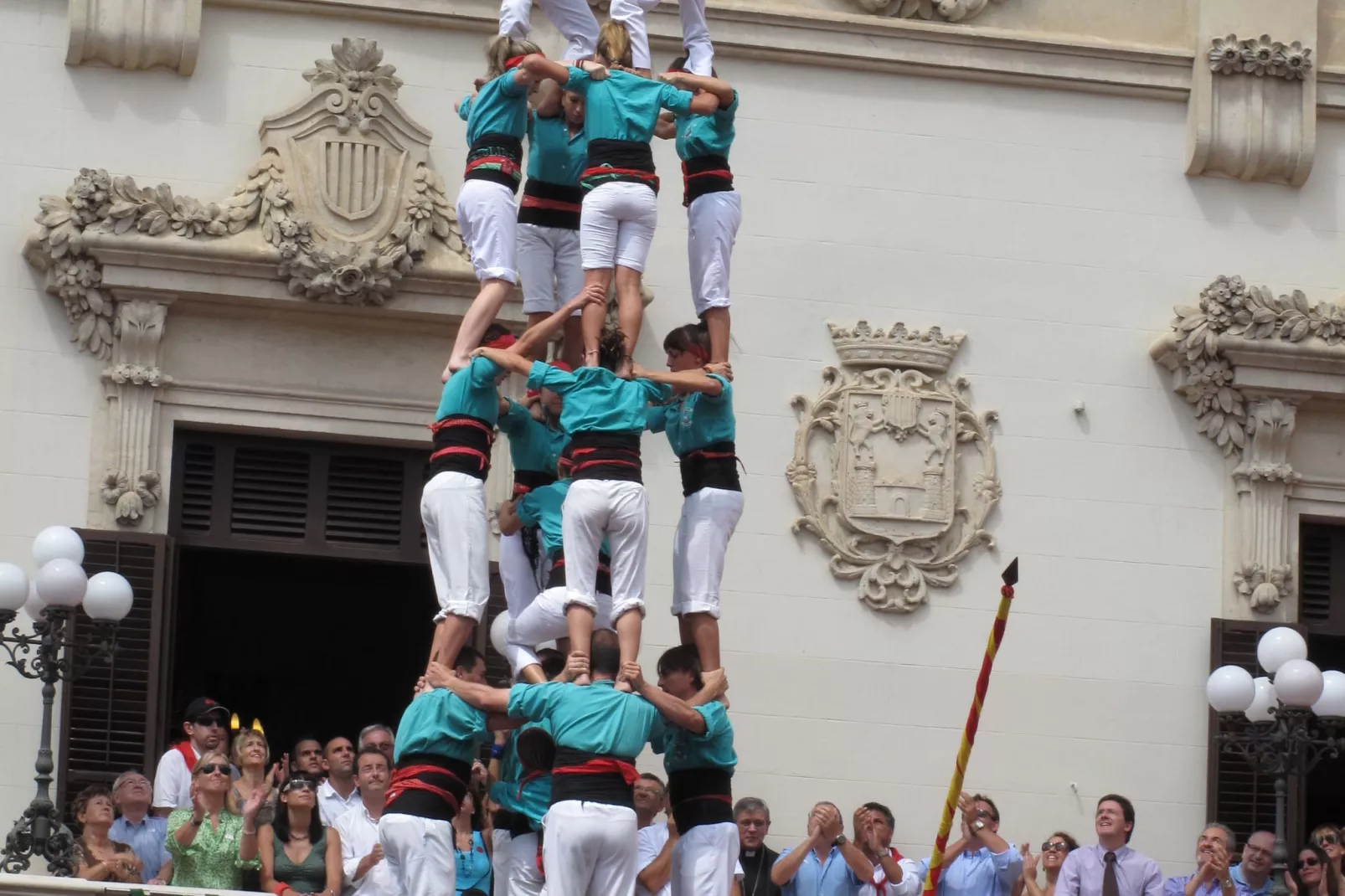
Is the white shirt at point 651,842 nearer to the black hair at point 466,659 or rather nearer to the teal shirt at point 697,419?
the black hair at point 466,659

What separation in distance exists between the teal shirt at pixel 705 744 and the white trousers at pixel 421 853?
125cm

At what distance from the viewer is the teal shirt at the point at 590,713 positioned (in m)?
14.3

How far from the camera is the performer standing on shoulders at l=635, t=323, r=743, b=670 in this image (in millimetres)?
15414

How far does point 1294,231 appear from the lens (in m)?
21.3

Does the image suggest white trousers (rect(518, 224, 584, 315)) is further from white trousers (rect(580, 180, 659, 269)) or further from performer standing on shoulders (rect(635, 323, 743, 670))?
performer standing on shoulders (rect(635, 323, 743, 670))

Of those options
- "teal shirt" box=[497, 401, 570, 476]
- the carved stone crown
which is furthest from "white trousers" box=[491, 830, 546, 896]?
the carved stone crown

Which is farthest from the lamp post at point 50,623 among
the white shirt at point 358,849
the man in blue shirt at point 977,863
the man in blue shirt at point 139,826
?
the man in blue shirt at point 977,863

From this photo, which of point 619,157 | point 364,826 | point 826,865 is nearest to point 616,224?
point 619,157

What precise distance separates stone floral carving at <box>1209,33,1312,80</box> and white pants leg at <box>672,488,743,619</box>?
713cm

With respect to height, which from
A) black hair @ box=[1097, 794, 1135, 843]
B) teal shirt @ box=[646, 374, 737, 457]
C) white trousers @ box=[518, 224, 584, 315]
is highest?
white trousers @ box=[518, 224, 584, 315]

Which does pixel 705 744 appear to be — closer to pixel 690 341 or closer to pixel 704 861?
pixel 704 861

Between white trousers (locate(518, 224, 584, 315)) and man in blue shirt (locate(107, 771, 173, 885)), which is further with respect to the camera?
man in blue shirt (locate(107, 771, 173, 885))

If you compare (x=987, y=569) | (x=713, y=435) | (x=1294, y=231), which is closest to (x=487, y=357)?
(x=713, y=435)

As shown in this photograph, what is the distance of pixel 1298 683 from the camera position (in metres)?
17.8
